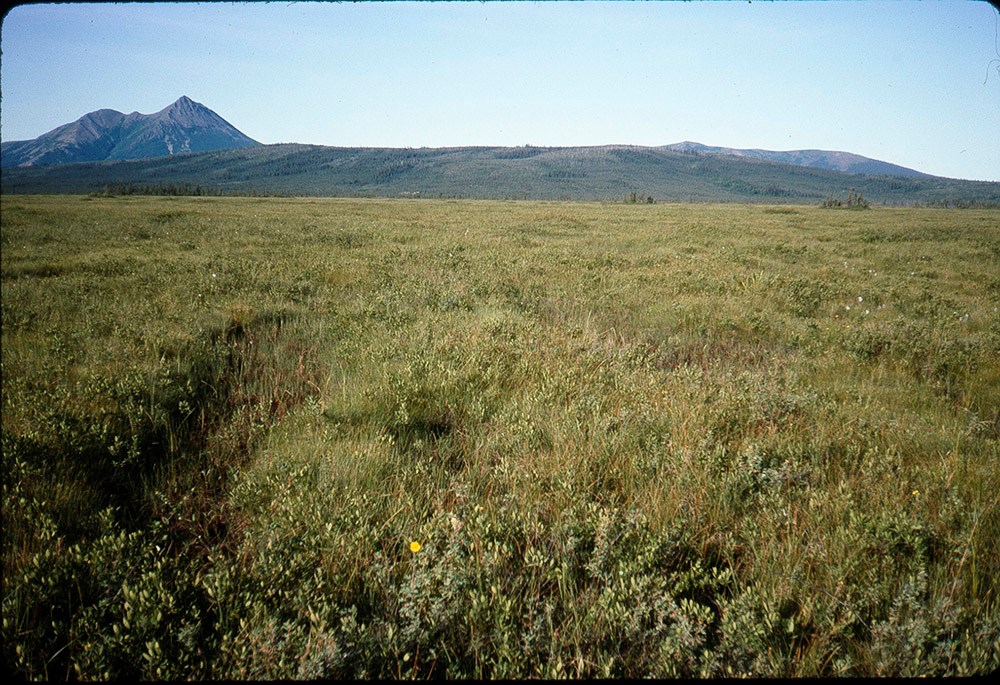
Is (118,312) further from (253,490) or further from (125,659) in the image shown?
(125,659)

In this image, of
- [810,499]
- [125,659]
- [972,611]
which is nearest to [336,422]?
[125,659]

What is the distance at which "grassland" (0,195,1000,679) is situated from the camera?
1.89 metres

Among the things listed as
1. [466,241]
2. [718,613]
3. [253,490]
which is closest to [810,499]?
[718,613]

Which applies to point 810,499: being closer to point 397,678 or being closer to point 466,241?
point 397,678

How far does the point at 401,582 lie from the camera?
2.25 meters

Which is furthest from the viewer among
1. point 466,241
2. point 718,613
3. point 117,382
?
point 466,241

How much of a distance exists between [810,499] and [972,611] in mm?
792

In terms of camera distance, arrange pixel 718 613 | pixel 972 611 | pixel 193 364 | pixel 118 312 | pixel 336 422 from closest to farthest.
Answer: pixel 972 611
pixel 718 613
pixel 336 422
pixel 193 364
pixel 118 312

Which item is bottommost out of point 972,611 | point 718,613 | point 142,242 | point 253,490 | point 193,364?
point 718,613

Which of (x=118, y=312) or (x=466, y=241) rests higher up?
(x=466, y=241)

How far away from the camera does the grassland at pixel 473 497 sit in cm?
189

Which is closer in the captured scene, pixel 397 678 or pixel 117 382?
pixel 397 678

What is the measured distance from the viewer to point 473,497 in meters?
2.87

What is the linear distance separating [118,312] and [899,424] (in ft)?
25.6
